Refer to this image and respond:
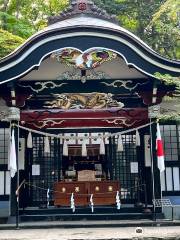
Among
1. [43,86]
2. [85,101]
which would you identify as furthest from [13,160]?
[85,101]

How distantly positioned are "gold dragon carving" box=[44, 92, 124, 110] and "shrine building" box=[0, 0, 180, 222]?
3 cm

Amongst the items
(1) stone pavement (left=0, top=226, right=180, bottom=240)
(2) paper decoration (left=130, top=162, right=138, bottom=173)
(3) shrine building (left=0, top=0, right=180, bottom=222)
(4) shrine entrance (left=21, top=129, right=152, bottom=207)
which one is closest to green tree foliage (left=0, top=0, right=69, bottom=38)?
(3) shrine building (left=0, top=0, right=180, bottom=222)

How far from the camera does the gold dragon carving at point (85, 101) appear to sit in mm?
11328

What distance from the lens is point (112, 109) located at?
37.4 ft

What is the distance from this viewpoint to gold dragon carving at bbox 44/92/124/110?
11.3 metres

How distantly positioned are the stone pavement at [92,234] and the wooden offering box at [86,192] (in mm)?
1917

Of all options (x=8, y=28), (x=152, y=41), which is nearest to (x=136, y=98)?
(x=8, y=28)

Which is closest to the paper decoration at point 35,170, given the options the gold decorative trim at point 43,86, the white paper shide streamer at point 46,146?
the white paper shide streamer at point 46,146

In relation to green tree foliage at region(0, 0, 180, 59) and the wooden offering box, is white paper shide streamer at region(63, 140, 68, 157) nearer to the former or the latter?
the wooden offering box

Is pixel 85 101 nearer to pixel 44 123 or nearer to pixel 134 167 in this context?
pixel 44 123

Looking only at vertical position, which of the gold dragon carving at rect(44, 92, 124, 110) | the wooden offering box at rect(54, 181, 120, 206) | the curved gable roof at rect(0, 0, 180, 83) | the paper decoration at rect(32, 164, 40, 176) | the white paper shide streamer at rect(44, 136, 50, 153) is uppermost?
the curved gable roof at rect(0, 0, 180, 83)

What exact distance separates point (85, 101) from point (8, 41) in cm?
571

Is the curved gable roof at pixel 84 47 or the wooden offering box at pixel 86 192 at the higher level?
the curved gable roof at pixel 84 47

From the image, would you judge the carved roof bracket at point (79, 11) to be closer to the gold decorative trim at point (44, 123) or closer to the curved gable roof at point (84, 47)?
the curved gable roof at point (84, 47)
